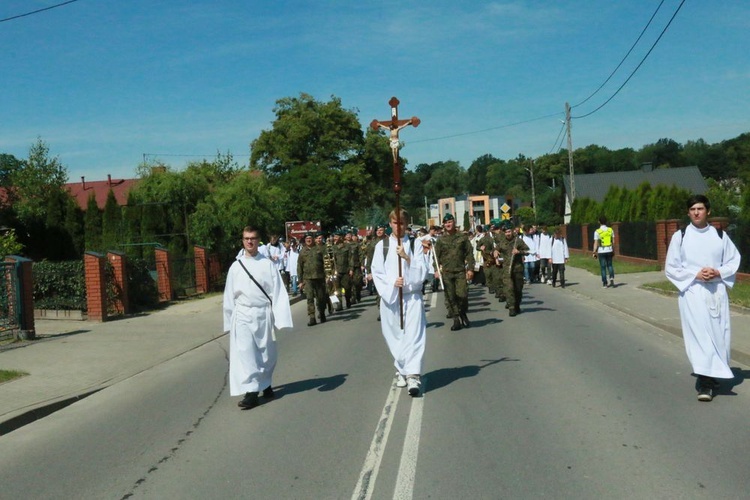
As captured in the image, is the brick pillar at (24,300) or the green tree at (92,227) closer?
the brick pillar at (24,300)

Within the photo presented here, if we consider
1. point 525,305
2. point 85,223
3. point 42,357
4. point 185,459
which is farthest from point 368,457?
point 85,223

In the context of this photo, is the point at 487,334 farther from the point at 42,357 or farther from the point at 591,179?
the point at 591,179

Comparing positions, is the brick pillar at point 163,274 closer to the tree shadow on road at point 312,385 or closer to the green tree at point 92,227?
the tree shadow on road at point 312,385

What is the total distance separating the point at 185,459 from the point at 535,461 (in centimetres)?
266

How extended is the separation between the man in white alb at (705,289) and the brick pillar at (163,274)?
16.0 metres

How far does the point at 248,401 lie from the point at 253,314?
2.83 ft

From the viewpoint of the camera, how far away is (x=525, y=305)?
17.5m

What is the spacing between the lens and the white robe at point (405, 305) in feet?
26.7

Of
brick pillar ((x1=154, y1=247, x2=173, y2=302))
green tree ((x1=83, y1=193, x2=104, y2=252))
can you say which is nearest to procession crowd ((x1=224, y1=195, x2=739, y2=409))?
brick pillar ((x1=154, y1=247, x2=173, y2=302))

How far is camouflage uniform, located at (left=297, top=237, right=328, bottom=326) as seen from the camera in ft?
51.1

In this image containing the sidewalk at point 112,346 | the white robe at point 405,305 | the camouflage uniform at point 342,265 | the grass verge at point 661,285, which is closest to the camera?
the white robe at point 405,305

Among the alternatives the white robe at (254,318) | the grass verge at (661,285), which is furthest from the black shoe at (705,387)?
the grass verge at (661,285)

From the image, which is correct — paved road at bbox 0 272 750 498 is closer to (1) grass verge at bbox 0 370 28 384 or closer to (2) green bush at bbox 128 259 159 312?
(1) grass verge at bbox 0 370 28 384

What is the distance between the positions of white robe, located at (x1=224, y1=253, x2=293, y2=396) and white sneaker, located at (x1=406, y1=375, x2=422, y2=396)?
4.42 ft
